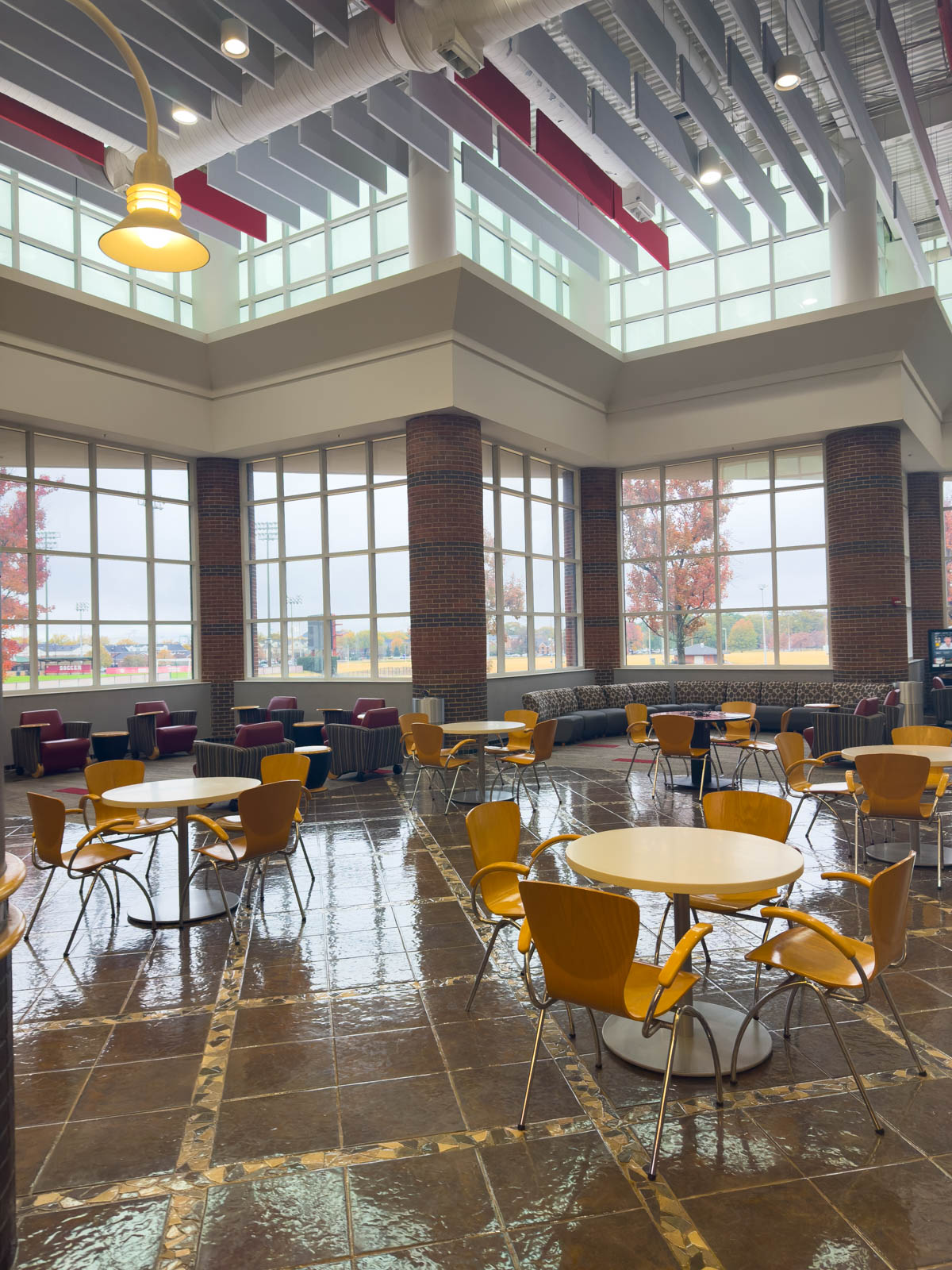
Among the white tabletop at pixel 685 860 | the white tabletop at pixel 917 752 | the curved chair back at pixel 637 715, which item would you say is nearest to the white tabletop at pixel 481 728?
the curved chair back at pixel 637 715

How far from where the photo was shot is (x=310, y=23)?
23.5 feet

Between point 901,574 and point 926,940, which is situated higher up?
point 901,574

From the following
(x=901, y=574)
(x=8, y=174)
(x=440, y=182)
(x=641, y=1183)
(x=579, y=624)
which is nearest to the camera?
(x=641, y=1183)

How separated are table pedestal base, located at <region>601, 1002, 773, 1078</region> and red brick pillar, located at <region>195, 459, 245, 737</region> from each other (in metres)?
11.4

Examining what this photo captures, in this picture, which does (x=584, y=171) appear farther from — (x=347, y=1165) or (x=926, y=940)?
(x=347, y=1165)

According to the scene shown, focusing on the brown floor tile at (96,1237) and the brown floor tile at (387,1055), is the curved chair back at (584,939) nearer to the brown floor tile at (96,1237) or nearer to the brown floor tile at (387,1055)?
the brown floor tile at (387,1055)

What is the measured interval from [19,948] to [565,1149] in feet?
11.2

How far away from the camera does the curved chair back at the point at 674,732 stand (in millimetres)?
8109

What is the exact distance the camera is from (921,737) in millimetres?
6770

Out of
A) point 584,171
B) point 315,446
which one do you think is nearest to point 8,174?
point 315,446

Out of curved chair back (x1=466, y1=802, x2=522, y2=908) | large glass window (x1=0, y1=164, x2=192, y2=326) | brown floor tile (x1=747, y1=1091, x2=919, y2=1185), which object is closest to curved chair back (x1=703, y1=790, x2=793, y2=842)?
curved chair back (x1=466, y1=802, x2=522, y2=908)

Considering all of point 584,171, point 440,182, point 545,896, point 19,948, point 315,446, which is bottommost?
point 19,948

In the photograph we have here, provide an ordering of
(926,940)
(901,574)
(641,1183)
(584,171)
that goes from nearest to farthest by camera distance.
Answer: (641,1183), (926,940), (584,171), (901,574)

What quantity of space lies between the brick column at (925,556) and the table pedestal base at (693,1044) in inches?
567
